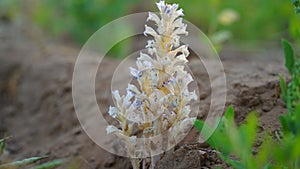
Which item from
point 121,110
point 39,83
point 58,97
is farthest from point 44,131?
point 121,110

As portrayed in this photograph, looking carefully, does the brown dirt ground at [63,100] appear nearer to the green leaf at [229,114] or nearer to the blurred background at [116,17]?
the blurred background at [116,17]

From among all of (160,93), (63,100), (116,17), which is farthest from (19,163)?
(116,17)

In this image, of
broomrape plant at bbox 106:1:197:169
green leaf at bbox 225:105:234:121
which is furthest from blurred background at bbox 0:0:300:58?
green leaf at bbox 225:105:234:121

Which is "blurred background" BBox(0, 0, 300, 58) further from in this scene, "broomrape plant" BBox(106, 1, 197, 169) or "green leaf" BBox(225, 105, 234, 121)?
"green leaf" BBox(225, 105, 234, 121)

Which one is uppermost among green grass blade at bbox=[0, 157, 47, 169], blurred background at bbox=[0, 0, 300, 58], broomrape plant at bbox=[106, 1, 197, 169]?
blurred background at bbox=[0, 0, 300, 58]

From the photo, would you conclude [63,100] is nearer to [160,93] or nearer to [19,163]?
[19,163]

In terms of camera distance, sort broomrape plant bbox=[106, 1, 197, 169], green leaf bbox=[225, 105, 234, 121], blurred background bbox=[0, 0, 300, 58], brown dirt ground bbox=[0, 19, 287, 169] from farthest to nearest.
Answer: blurred background bbox=[0, 0, 300, 58] → brown dirt ground bbox=[0, 19, 287, 169] → broomrape plant bbox=[106, 1, 197, 169] → green leaf bbox=[225, 105, 234, 121]

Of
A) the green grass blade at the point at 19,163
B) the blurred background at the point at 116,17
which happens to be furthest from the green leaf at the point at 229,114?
the blurred background at the point at 116,17
